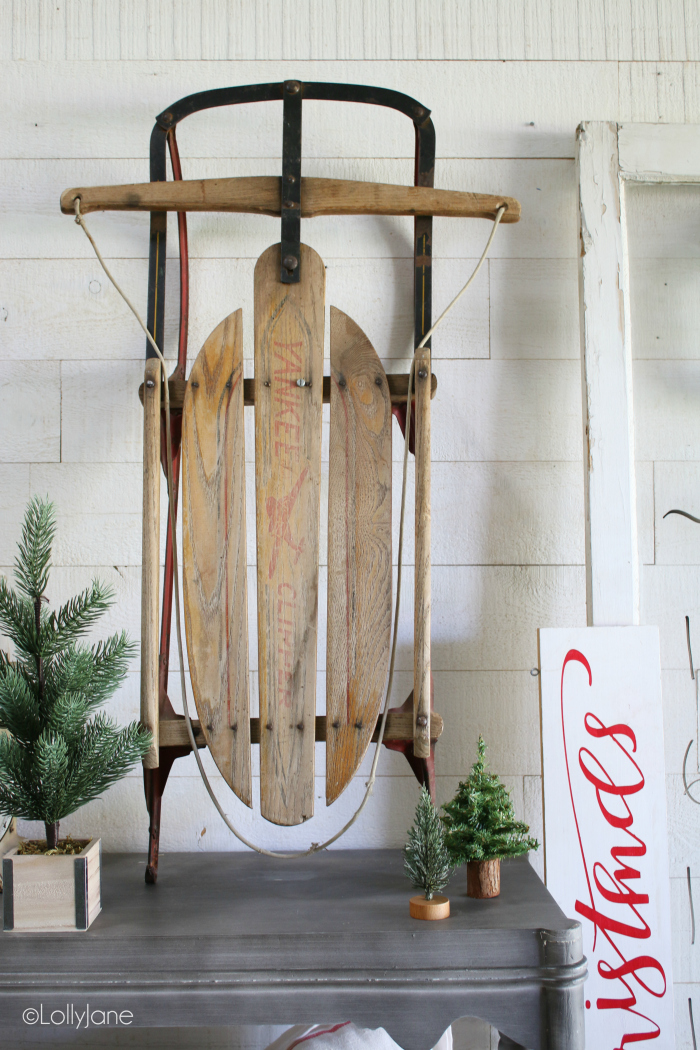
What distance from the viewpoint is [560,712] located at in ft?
3.75

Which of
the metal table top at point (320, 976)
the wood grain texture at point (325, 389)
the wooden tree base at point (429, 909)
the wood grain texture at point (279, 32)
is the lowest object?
the metal table top at point (320, 976)

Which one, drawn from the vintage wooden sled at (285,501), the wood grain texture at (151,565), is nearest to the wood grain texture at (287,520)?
the vintage wooden sled at (285,501)

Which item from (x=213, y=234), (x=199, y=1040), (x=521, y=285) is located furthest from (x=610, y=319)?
(x=199, y=1040)

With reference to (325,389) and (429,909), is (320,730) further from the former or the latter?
(325,389)

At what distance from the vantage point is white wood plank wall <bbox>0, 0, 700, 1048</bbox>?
49.7 inches

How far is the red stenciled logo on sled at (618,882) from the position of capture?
109 centimetres

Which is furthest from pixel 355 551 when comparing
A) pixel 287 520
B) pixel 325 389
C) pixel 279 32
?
pixel 279 32

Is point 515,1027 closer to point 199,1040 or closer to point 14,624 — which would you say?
point 199,1040

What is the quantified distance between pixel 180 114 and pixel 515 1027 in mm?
1261

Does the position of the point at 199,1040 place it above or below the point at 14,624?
below

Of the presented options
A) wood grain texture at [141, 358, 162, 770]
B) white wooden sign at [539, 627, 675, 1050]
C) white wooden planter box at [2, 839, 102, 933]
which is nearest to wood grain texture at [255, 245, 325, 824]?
wood grain texture at [141, 358, 162, 770]

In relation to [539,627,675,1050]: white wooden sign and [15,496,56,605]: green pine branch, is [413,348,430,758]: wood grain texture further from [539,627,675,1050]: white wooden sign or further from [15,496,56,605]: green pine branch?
[15,496,56,605]: green pine branch

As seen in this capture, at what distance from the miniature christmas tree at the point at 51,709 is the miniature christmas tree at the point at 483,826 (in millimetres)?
399

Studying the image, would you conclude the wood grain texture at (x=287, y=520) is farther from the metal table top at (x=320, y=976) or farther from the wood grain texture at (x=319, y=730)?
the metal table top at (x=320, y=976)
